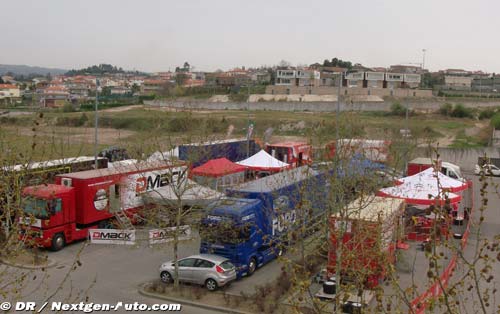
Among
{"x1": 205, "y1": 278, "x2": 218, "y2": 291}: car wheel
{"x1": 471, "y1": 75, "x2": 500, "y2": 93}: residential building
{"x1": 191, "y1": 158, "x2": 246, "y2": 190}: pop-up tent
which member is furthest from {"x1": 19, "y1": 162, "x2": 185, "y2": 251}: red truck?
{"x1": 471, "y1": 75, "x2": 500, "y2": 93}: residential building

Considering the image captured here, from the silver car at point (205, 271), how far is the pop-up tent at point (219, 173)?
576 cm

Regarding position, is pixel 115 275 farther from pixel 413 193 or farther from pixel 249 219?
pixel 413 193

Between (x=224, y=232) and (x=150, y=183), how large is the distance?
6.74 metres

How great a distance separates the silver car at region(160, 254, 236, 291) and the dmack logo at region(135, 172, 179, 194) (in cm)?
564

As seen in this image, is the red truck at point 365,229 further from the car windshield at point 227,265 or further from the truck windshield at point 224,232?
the car windshield at point 227,265

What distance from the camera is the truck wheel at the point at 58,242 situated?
17.1 m

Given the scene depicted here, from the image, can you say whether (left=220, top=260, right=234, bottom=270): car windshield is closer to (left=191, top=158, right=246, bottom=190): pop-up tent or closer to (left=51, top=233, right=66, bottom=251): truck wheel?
(left=191, top=158, right=246, bottom=190): pop-up tent

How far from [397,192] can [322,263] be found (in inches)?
169

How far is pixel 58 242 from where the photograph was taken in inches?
680

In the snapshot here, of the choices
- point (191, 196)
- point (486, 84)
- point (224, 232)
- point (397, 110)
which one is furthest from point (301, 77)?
point (224, 232)

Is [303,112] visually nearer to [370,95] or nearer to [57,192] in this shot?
[370,95]

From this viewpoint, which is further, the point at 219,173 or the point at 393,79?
the point at 393,79

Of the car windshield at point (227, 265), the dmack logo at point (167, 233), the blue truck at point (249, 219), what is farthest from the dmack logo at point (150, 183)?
the car windshield at point (227, 265)

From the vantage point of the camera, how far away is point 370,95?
→ 94.1m
